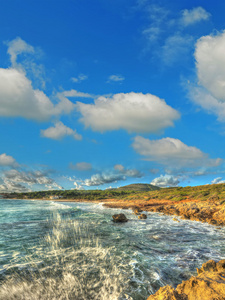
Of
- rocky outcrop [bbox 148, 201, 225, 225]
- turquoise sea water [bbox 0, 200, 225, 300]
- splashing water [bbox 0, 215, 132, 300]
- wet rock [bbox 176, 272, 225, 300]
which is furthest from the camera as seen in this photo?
rocky outcrop [bbox 148, 201, 225, 225]

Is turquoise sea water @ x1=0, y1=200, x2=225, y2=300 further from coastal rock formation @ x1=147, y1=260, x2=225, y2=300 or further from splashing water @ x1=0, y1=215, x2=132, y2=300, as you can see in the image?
coastal rock formation @ x1=147, y1=260, x2=225, y2=300

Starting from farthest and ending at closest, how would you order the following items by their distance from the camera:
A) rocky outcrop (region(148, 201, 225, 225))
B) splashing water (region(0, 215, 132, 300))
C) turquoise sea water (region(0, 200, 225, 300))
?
rocky outcrop (region(148, 201, 225, 225))
turquoise sea water (region(0, 200, 225, 300))
splashing water (region(0, 215, 132, 300))

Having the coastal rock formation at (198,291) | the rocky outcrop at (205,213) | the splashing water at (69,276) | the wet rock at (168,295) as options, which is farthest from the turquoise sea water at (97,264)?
the rocky outcrop at (205,213)

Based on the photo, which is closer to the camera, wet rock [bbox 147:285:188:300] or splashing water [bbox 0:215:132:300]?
wet rock [bbox 147:285:188:300]

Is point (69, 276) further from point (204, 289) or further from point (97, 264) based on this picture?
point (204, 289)

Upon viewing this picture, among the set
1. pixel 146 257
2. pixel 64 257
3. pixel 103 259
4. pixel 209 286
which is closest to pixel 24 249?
pixel 64 257

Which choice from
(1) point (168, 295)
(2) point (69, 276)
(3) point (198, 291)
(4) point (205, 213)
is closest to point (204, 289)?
(3) point (198, 291)

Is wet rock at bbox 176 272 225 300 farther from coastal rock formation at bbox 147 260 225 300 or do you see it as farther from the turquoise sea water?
→ the turquoise sea water

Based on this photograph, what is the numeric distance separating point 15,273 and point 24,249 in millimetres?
6192

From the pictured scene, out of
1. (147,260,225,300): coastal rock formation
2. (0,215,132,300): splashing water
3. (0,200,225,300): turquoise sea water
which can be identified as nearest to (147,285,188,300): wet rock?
(147,260,225,300): coastal rock formation

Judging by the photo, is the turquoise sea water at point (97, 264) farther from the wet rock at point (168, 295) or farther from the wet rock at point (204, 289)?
the wet rock at point (204, 289)

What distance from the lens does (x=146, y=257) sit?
15.4 metres

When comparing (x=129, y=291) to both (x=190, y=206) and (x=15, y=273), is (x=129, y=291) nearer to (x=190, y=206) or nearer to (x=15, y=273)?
(x=15, y=273)

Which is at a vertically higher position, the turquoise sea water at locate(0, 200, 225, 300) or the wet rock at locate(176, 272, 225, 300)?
the wet rock at locate(176, 272, 225, 300)
